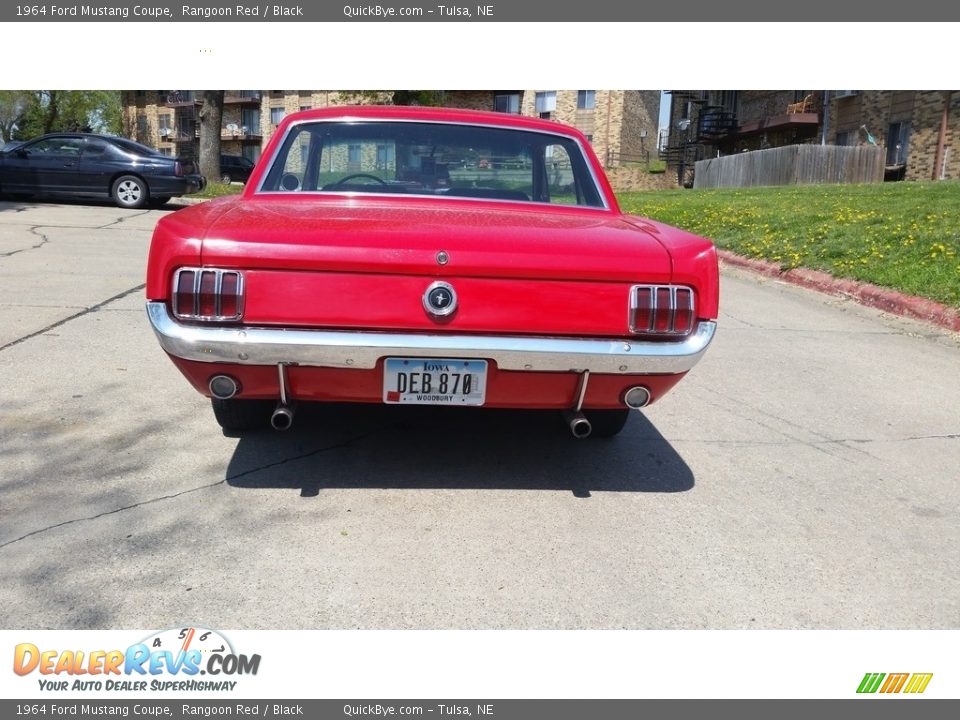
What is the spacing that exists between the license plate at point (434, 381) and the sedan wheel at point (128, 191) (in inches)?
568

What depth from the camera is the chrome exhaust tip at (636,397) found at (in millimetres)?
3516

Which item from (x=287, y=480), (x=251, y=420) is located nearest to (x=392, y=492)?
(x=287, y=480)

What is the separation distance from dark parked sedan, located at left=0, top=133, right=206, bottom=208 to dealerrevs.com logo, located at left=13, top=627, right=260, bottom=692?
49.1 ft

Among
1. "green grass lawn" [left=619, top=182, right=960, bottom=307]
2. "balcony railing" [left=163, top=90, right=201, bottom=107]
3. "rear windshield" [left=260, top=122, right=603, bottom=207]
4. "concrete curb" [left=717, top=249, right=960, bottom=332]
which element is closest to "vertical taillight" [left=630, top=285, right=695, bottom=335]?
"rear windshield" [left=260, top=122, right=603, bottom=207]

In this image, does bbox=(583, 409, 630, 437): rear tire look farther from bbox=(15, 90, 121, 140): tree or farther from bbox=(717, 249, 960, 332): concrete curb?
bbox=(15, 90, 121, 140): tree

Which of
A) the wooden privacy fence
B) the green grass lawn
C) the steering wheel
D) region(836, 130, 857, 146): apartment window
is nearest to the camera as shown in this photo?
the steering wheel

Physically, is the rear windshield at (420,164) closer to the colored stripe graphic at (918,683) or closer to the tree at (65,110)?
the colored stripe graphic at (918,683)

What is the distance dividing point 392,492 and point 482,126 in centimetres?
191

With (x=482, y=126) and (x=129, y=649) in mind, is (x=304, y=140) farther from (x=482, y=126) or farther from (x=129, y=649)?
(x=129, y=649)

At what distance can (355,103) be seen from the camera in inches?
2060

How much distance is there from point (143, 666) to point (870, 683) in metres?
2.11


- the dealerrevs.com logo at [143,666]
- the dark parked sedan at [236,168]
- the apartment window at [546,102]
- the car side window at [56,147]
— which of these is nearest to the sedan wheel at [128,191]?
the car side window at [56,147]

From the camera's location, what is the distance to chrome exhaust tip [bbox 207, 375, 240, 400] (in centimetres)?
337

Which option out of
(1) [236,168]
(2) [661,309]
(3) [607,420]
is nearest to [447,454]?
(3) [607,420]
